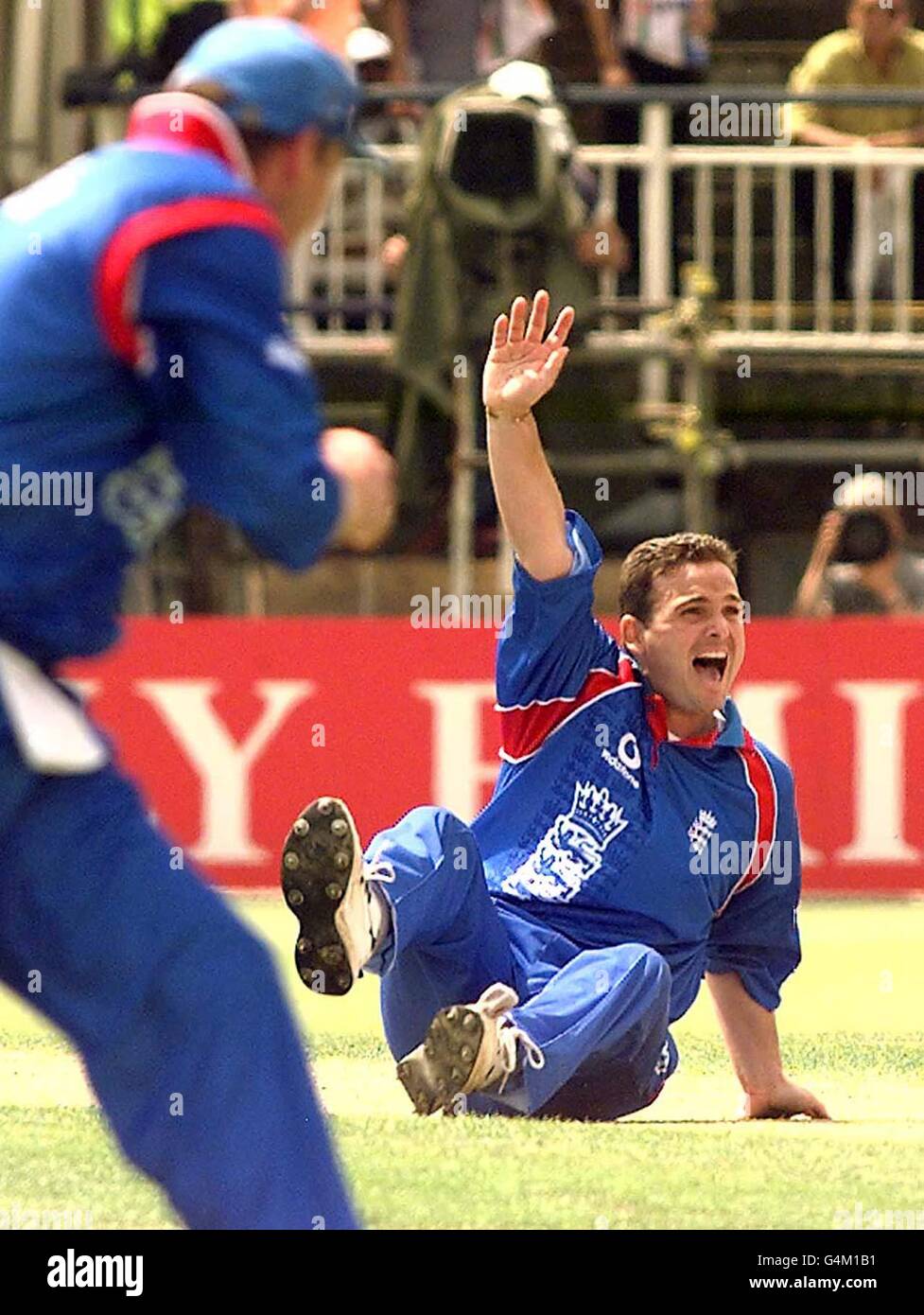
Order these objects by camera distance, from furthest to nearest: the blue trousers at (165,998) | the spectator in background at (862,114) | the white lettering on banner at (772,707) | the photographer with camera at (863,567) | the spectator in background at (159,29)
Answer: the spectator in background at (862,114)
the spectator in background at (159,29)
the photographer with camera at (863,567)
the white lettering on banner at (772,707)
the blue trousers at (165,998)

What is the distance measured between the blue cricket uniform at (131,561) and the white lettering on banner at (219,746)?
31.1 ft

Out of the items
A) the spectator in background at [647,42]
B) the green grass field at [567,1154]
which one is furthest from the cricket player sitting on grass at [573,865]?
the spectator in background at [647,42]

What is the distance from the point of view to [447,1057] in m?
6.05

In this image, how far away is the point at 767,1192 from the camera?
5.71m

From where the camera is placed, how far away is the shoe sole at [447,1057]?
5.99 m

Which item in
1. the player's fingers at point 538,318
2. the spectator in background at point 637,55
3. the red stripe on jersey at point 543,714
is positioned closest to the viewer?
the player's fingers at point 538,318

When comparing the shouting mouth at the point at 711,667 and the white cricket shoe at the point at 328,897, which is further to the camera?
the shouting mouth at the point at 711,667

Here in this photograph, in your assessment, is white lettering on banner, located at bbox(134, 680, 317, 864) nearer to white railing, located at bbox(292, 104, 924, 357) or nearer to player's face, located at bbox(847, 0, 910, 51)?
white railing, located at bbox(292, 104, 924, 357)

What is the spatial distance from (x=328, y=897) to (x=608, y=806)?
2.60 feet

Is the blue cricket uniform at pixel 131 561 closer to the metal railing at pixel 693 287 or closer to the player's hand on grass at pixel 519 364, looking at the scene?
the player's hand on grass at pixel 519 364

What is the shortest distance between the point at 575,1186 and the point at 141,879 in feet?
6.31

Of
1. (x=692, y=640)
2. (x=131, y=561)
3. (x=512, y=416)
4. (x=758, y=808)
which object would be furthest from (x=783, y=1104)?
(x=131, y=561)

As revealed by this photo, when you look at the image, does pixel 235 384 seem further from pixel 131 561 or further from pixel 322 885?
pixel 322 885

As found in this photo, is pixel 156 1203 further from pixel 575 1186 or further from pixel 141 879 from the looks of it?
pixel 141 879
